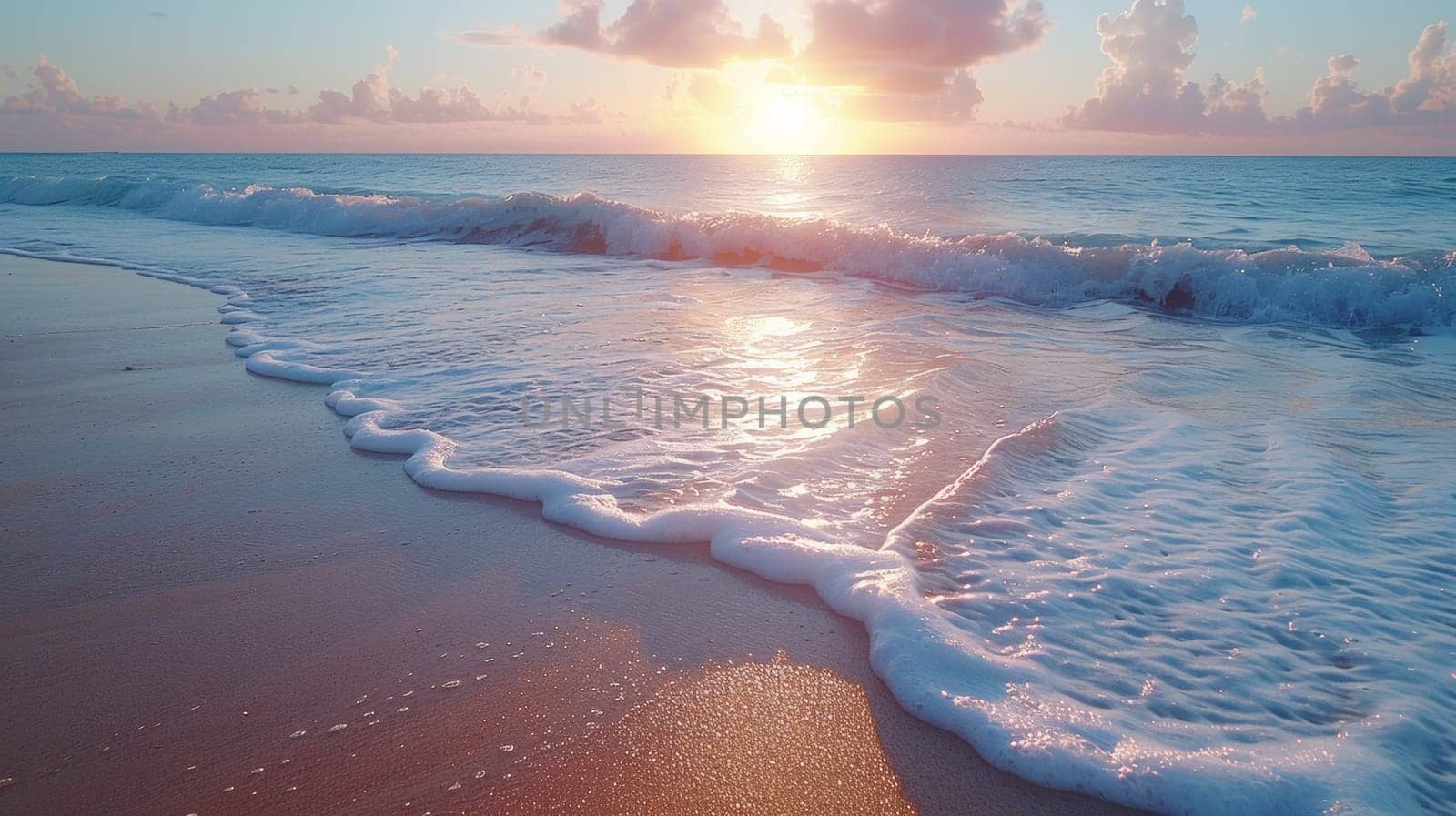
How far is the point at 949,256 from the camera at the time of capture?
12234 mm

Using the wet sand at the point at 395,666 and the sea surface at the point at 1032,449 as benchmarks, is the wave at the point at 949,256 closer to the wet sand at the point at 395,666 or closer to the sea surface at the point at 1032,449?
the sea surface at the point at 1032,449

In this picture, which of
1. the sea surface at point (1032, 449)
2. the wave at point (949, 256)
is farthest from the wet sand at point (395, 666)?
the wave at point (949, 256)

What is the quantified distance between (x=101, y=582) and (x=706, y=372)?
4.06 meters

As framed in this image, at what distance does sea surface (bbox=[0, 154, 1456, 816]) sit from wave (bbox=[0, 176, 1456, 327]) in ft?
0.18

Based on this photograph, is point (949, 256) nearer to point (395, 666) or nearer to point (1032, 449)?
point (1032, 449)

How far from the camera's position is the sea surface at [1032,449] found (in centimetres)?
270

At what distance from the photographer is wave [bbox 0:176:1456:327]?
9.64 metres

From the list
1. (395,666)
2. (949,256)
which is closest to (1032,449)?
(395,666)

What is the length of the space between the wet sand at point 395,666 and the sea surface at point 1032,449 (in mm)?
272

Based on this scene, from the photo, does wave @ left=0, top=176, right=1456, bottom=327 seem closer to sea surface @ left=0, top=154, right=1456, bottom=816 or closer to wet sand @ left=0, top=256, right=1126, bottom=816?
sea surface @ left=0, top=154, right=1456, bottom=816

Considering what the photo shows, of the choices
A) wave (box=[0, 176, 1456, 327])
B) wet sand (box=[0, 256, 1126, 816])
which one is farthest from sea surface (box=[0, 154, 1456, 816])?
wet sand (box=[0, 256, 1126, 816])

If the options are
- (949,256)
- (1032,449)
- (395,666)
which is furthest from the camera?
(949,256)

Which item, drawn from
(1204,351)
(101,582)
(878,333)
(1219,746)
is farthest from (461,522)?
(1204,351)

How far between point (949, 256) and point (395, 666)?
1077 centimetres
